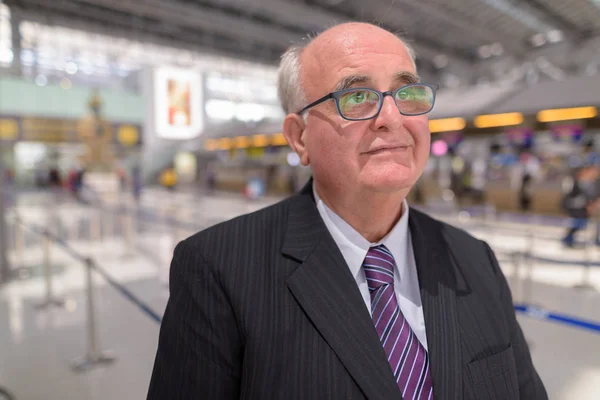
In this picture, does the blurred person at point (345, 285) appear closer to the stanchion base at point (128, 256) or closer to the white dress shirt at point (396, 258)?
the white dress shirt at point (396, 258)

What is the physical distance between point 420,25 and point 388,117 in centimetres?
1865

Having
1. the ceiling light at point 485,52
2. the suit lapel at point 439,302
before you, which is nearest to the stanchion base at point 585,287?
the suit lapel at point 439,302

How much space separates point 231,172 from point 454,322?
2242 cm

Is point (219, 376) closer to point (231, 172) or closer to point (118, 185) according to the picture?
point (118, 185)

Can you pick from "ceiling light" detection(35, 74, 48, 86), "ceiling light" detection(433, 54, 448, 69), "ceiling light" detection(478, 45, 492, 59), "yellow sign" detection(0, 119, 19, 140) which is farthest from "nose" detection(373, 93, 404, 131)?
"ceiling light" detection(478, 45, 492, 59)

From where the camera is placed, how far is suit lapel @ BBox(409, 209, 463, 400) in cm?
106

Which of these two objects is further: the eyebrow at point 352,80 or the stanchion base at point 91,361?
the stanchion base at point 91,361

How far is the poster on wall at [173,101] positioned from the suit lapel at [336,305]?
436 centimetres

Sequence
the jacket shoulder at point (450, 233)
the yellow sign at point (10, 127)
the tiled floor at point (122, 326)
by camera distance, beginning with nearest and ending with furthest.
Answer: the jacket shoulder at point (450, 233) < the tiled floor at point (122, 326) < the yellow sign at point (10, 127)

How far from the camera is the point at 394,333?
1.11m

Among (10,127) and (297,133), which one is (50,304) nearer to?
(297,133)

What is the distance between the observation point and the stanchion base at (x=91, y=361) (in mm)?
3341

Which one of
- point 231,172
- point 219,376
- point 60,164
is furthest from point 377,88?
point 60,164

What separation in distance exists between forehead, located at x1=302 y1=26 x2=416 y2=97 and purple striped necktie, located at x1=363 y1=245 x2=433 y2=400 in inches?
18.5
